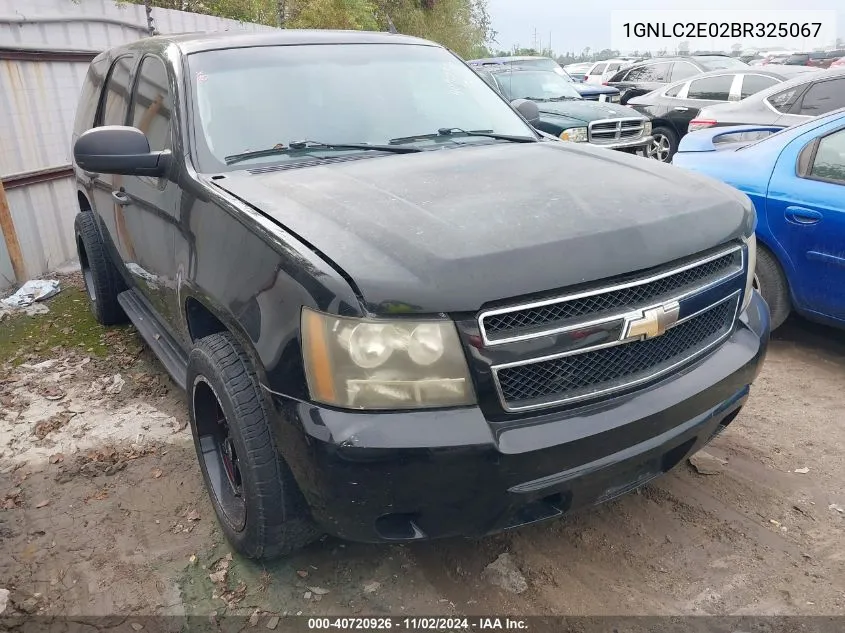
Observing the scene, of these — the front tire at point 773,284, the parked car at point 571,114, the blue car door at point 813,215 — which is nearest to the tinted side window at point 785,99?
the parked car at point 571,114

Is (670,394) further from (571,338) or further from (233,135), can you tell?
(233,135)

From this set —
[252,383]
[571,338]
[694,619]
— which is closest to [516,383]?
[571,338]

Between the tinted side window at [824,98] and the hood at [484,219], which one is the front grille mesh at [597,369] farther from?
the tinted side window at [824,98]

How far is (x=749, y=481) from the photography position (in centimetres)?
290

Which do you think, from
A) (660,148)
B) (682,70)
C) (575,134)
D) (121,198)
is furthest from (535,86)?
(121,198)

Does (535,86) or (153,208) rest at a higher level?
(153,208)

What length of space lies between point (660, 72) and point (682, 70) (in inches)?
24.4

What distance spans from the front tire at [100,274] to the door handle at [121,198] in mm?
1048

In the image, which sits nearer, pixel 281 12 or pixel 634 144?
pixel 634 144

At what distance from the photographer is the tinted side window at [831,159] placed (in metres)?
3.72

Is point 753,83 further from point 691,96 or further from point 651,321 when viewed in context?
point 651,321

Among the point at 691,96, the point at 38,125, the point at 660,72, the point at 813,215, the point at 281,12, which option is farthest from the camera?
the point at 281,12

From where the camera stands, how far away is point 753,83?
9.96m

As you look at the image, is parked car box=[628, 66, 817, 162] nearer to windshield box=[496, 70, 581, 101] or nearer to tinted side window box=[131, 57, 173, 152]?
windshield box=[496, 70, 581, 101]
